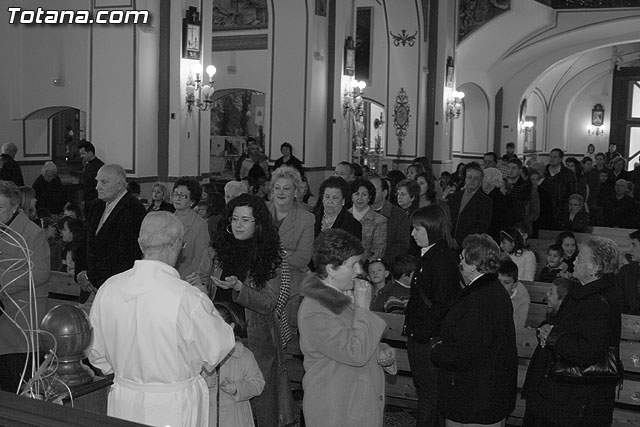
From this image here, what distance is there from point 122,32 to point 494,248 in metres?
9.02

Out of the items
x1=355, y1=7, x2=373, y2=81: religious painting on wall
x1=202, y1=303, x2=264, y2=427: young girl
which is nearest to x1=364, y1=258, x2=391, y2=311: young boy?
x1=202, y1=303, x2=264, y2=427: young girl

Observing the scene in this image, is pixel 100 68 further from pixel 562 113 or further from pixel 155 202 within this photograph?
pixel 562 113

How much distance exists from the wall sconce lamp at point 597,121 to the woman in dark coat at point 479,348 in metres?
29.2

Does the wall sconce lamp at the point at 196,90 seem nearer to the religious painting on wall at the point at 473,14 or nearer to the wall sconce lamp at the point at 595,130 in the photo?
the religious painting on wall at the point at 473,14

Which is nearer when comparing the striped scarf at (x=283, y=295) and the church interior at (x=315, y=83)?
the striped scarf at (x=283, y=295)

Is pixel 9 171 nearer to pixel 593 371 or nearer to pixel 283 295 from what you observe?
pixel 283 295

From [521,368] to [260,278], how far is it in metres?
2.27

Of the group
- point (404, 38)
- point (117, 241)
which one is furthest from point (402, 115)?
point (117, 241)

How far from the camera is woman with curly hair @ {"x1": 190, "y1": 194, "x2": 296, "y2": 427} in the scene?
14.9 ft

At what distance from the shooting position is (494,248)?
428cm

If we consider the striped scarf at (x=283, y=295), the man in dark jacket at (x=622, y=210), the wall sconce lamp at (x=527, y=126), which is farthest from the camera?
the wall sconce lamp at (x=527, y=126)

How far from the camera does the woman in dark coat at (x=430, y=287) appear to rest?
480 cm

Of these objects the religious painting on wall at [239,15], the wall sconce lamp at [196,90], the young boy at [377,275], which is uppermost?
the religious painting on wall at [239,15]
